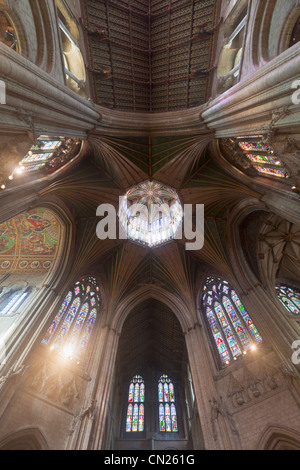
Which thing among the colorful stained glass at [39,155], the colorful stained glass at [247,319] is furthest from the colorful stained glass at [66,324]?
the colorful stained glass at [247,319]

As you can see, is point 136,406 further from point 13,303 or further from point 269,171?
point 269,171

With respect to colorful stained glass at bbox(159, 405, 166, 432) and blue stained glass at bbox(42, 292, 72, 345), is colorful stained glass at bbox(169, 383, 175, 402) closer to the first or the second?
colorful stained glass at bbox(159, 405, 166, 432)

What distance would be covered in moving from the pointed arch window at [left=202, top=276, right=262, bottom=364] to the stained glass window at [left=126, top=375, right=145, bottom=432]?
8.69 metres

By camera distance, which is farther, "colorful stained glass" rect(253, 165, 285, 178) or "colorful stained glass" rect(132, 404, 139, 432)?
"colorful stained glass" rect(132, 404, 139, 432)

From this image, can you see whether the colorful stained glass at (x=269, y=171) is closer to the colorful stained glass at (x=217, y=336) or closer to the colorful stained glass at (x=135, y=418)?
the colorful stained glass at (x=217, y=336)

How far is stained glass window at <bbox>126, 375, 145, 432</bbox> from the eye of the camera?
1376 cm

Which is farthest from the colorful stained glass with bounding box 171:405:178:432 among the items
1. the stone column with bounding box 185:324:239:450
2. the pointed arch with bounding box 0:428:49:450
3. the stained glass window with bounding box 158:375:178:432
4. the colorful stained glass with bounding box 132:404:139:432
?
the pointed arch with bounding box 0:428:49:450

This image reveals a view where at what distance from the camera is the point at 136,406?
48.6 feet

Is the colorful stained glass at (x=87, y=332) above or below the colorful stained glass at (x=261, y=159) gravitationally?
below

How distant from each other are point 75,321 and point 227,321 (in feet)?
24.1

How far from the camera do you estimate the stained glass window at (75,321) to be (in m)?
9.21

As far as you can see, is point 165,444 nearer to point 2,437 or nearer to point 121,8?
point 2,437

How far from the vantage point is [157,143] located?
36.7 feet

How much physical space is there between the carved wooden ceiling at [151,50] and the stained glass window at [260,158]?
3451 mm
